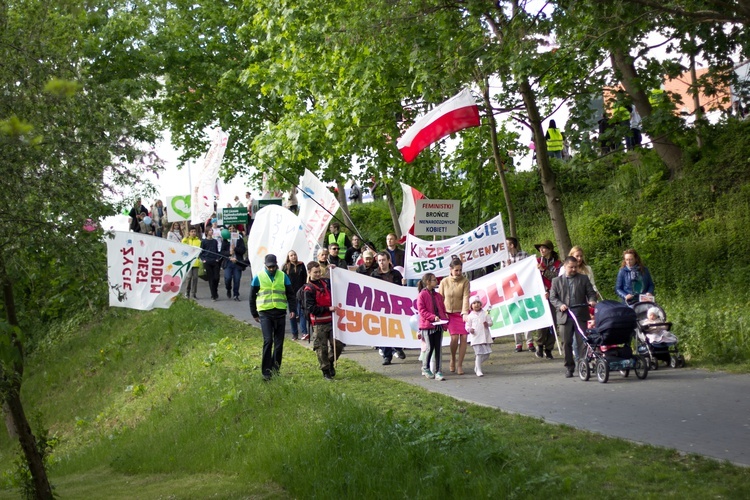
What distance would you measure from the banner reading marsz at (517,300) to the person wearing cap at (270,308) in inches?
145

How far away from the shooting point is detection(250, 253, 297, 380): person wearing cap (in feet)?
48.8

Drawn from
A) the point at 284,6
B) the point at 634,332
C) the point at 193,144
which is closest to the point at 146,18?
the point at 193,144

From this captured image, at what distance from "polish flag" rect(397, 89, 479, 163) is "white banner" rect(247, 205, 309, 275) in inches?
109

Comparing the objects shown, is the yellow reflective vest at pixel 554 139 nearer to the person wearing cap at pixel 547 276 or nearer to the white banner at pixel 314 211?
the white banner at pixel 314 211

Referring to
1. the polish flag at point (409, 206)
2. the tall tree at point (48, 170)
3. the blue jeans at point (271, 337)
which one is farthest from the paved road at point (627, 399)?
the tall tree at point (48, 170)

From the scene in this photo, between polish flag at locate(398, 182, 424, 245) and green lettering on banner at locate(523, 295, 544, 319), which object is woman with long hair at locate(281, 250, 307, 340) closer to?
polish flag at locate(398, 182, 424, 245)

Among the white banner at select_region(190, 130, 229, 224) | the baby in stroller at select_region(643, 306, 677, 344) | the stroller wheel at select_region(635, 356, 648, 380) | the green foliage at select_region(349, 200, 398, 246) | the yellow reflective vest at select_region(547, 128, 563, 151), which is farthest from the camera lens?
the green foliage at select_region(349, 200, 398, 246)

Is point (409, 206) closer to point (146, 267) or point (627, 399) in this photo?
point (146, 267)

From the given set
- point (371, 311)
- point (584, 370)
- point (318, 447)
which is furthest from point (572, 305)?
point (318, 447)

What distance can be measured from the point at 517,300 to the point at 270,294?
13.8ft

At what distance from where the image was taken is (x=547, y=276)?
16906 mm

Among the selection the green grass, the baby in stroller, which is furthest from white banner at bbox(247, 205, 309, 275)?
the baby in stroller

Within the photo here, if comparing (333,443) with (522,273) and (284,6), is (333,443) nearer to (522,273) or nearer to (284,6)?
(522,273)

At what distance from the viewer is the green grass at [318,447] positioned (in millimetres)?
8477
